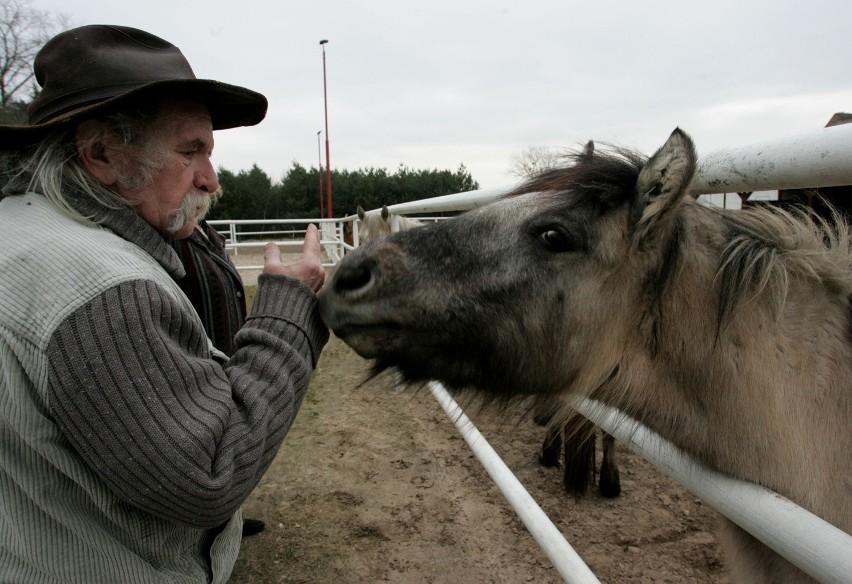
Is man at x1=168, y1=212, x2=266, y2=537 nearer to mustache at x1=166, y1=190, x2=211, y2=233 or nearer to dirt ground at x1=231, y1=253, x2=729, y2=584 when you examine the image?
mustache at x1=166, y1=190, x2=211, y2=233

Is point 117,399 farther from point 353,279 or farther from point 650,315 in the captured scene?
point 650,315

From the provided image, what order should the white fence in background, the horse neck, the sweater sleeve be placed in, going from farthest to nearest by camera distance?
the horse neck
the sweater sleeve
the white fence in background

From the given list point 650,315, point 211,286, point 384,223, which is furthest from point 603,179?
point 384,223

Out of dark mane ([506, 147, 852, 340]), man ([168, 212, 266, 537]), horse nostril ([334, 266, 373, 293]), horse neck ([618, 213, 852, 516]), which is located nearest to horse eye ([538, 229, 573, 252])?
dark mane ([506, 147, 852, 340])

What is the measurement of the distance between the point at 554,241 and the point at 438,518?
7.87ft

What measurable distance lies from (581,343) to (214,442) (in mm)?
1011

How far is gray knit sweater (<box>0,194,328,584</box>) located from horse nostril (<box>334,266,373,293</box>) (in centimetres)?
12

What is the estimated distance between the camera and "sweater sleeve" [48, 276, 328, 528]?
1.19 m

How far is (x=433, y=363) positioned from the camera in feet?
5.30

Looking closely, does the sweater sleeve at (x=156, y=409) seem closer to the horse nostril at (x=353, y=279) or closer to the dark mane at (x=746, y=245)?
the horse nostril at (x=353, y=279)

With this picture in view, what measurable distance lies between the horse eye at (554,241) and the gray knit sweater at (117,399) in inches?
28.2

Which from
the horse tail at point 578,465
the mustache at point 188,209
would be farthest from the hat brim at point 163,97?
the horse tail at point 578,465

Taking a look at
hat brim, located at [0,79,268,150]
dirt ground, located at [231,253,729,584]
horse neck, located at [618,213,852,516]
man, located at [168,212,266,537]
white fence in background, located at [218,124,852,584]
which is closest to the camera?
white fence in background, located at [218,124,852,584]

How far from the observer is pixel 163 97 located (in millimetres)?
1648
